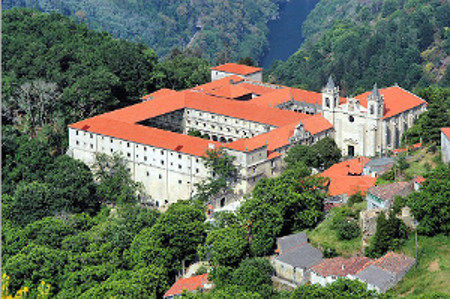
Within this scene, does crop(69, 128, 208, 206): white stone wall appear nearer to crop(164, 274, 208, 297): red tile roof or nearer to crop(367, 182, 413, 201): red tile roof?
crop(164, 274, 208, 297): red tile roof

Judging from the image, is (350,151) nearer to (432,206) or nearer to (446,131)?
(446,131)

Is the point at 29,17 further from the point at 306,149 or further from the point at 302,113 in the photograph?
the point at 306,149

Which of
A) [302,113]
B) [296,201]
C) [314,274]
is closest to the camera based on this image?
[314,274]

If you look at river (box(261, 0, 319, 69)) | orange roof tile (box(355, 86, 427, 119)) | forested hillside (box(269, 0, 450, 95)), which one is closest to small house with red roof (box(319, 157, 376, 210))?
orange roof tile (box(355, 86, 427, 119))

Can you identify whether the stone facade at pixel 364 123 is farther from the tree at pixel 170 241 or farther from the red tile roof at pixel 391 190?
the tree at pixel 170 241

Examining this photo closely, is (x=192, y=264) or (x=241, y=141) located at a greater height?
(x=241, y=141)

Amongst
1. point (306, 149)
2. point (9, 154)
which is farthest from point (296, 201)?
point (9, 154)

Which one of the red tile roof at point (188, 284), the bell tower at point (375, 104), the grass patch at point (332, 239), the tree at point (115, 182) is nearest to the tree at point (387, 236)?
the grass patch at point (332, 239)
